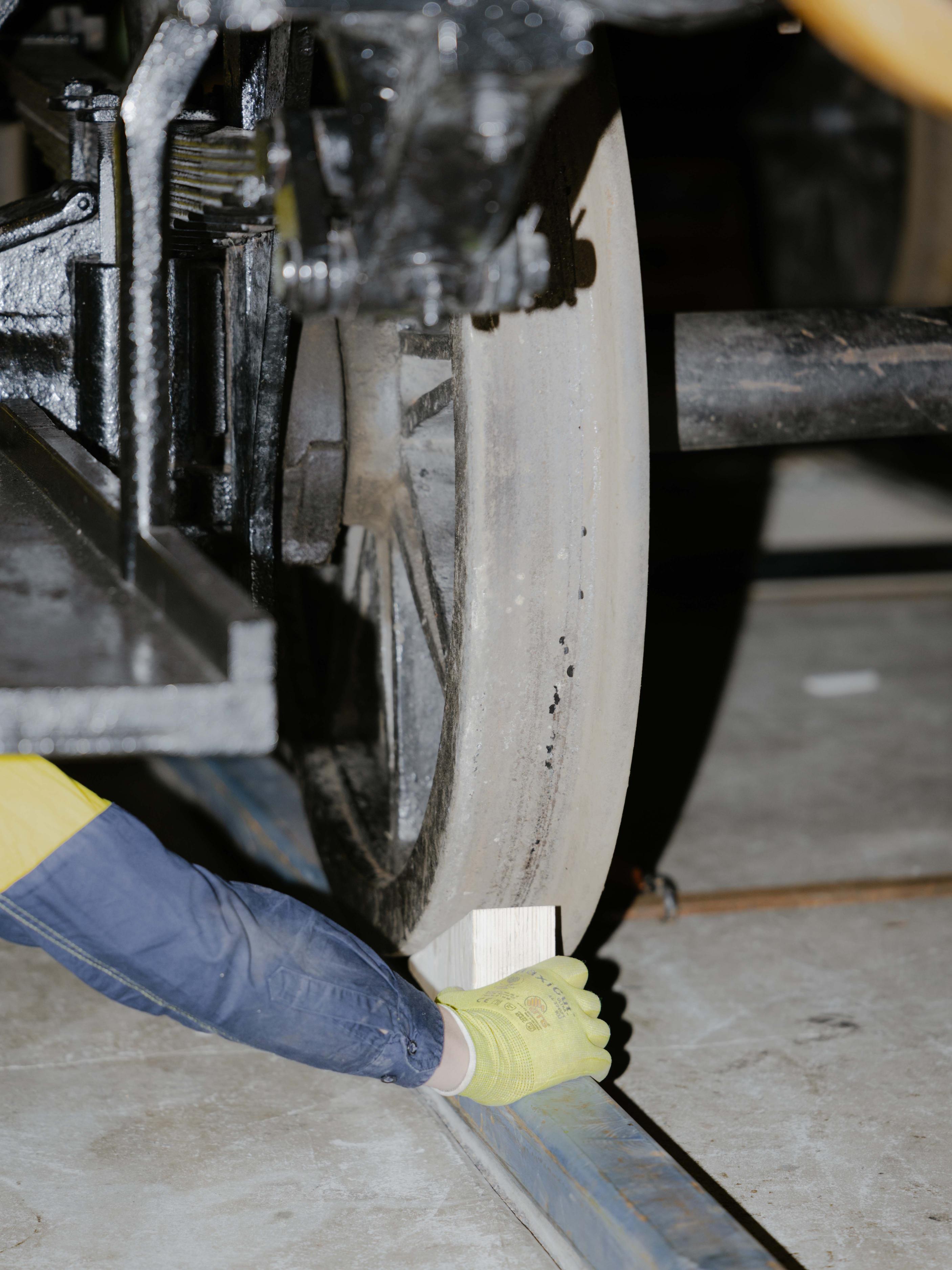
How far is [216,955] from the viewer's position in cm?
134

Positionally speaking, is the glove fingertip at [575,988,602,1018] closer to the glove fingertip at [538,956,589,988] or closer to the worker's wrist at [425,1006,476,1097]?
the glove fingertip at [538,956,589,988]

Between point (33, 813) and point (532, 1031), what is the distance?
1.88 feet

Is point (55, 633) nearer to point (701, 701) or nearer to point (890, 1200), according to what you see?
point (890, 1200)

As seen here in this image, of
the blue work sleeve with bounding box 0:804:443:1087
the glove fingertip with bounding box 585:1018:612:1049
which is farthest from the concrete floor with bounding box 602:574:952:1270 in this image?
the blue work sleeve with bounding box 0:804:443:1087

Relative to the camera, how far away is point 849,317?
6.29 feet

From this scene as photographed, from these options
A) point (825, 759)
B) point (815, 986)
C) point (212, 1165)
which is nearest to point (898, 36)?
point (212, 1165)

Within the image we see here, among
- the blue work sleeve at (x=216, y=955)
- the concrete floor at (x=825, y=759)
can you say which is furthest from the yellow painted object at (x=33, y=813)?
the concrete floor at (x=825, y=759)

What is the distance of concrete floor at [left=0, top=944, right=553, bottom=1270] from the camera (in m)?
1.38

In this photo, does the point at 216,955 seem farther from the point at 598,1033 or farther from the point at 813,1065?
the point at 813,1065

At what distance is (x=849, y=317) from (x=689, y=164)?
4137mm

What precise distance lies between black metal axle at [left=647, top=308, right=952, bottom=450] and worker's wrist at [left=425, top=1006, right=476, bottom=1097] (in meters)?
0.79

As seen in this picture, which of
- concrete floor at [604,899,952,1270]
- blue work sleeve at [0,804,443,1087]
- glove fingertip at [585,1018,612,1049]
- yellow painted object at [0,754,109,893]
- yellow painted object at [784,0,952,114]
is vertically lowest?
concrete floor at [604,899,952,1270]

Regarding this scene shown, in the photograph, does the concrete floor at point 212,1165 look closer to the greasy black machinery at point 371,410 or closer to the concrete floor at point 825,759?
the greasy black machinery at point 371,410

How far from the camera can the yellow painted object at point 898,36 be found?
81 centimetres
